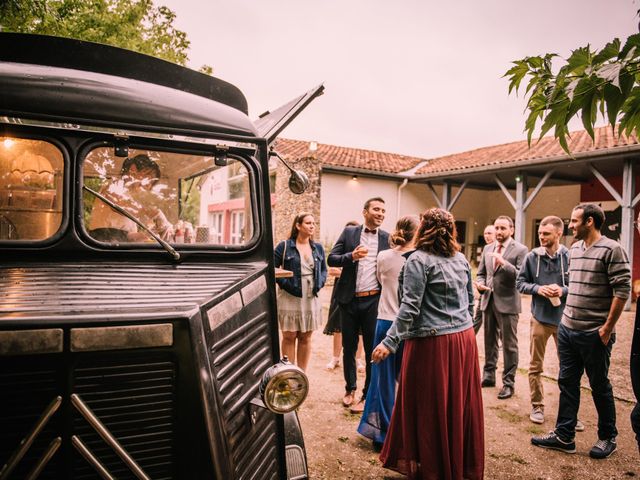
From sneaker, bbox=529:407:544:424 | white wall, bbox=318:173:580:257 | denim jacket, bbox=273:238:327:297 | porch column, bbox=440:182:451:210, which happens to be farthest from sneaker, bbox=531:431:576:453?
porch column, bbox=440:182:451:210

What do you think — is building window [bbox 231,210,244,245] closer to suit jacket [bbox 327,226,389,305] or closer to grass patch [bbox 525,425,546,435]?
suit jacket [bbox 327,226,389,305]

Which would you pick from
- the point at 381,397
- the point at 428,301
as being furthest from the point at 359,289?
the point at 428,301

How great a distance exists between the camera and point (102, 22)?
9328 mm

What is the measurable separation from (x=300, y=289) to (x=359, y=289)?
665 mm

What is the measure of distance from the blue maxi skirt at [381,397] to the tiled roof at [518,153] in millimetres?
8752

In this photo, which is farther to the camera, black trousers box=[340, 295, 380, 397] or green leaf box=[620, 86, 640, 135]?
black trousers box=[340, 295, 380, 397]

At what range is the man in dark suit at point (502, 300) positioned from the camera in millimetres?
4891

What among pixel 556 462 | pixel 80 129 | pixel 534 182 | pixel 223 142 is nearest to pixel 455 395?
pixel 556 462

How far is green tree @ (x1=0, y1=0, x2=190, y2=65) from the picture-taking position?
6453mm

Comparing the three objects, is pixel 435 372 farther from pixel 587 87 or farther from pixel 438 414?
pixel 587 87

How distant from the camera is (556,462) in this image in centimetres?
348

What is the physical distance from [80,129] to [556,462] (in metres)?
4.11

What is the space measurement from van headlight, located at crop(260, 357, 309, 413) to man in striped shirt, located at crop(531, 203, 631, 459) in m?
2.79

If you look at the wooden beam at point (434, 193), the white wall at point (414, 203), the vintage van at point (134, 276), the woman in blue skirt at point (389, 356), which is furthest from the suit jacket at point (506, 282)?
the wooden beam at point (434, 193)
